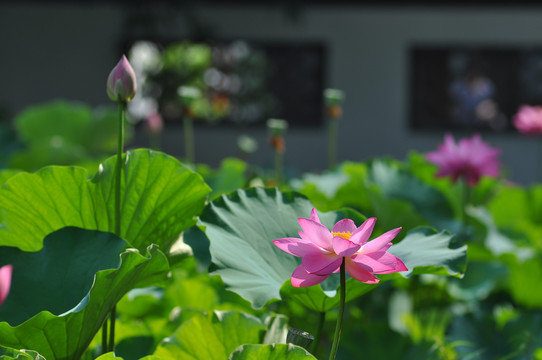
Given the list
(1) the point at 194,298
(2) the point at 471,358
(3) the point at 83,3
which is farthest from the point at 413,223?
(3) the point at 83,3

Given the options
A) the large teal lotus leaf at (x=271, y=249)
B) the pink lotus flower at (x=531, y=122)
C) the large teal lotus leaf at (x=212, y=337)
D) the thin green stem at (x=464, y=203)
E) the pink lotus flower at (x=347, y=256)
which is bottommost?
the thin green stem at (x=464, y=203)

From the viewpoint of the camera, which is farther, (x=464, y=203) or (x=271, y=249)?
(x=464, y=203)

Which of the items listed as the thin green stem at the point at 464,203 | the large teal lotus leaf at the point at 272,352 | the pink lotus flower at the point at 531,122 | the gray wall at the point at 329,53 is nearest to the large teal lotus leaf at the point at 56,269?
the large teal lotus leaf at the point at 272,352

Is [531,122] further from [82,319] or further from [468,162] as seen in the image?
[82,319]

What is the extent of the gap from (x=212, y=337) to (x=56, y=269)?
0.52ft

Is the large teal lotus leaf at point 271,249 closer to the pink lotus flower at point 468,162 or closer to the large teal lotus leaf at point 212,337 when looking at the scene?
the large teal lotus leaf at point 212,337

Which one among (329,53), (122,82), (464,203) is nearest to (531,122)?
(464,203)

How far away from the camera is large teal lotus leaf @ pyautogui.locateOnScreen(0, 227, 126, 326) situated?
58 cm

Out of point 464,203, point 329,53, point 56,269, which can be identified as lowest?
point 464,203

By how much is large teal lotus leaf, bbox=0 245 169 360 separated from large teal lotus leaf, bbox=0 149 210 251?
0.09 metres

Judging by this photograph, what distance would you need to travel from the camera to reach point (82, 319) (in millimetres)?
524

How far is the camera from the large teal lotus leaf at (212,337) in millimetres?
585

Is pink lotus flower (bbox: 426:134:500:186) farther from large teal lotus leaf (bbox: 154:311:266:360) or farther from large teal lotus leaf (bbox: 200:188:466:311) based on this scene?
large teal lotus leaf (bbox: 154:311:266:360)

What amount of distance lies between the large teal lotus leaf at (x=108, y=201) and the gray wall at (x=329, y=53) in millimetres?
5578
